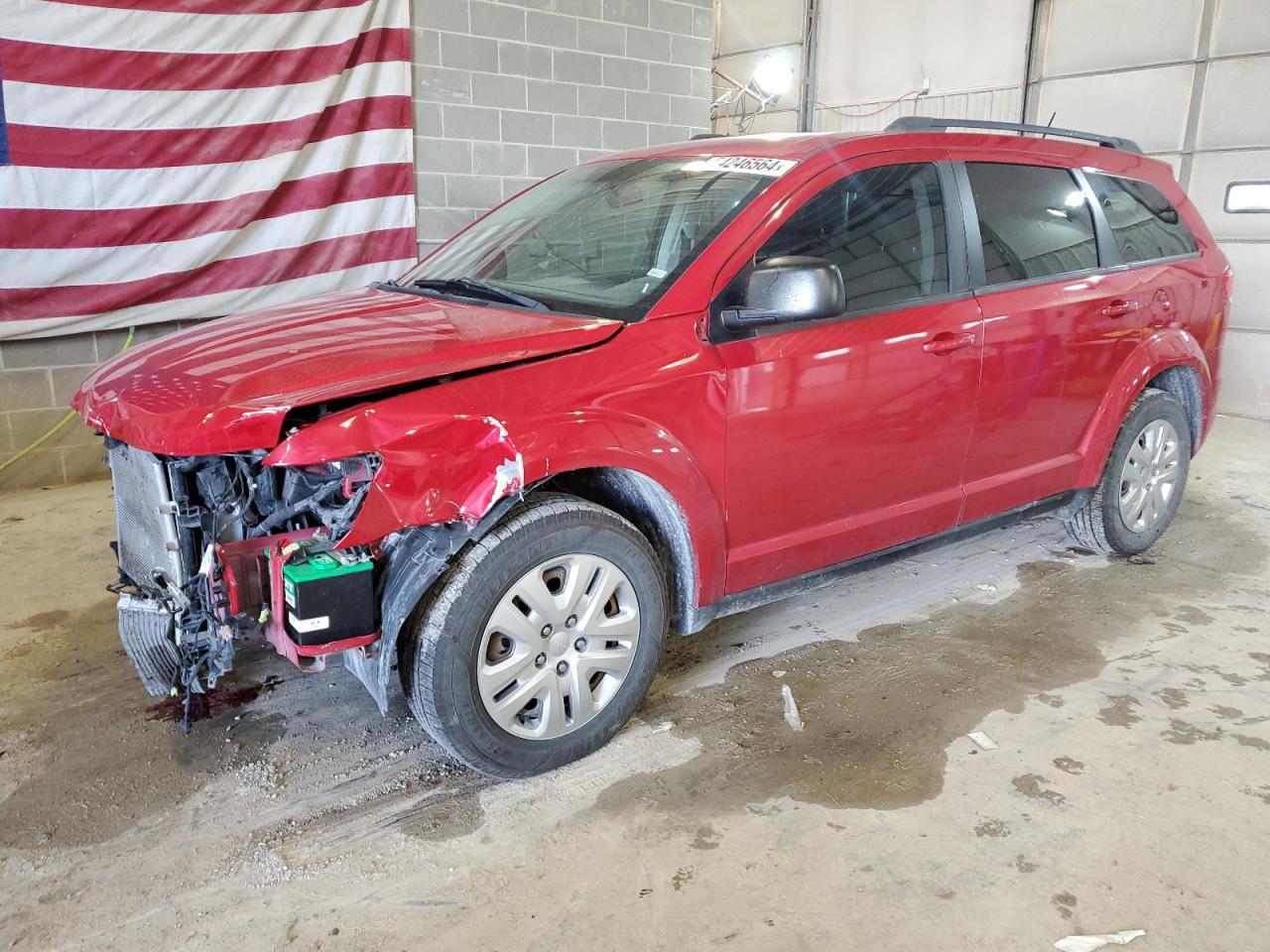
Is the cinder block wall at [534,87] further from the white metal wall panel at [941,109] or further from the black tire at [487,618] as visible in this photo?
the black tire at [487,618]

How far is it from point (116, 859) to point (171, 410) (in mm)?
1045

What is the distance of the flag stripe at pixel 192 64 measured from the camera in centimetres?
475

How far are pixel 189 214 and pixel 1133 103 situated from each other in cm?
788

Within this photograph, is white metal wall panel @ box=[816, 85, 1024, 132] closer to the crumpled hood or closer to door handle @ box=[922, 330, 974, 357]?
door handle @ box=[922, 330, 974, 357]

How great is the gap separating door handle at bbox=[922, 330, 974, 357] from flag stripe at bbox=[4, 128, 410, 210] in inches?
160

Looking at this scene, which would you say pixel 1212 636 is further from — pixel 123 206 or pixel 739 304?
pixel 123 206

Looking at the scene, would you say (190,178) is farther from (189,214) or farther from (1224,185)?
(1224,185)

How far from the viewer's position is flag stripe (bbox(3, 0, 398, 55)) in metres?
4.73

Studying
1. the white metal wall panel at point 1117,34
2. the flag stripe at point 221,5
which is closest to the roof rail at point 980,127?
the flag stripe at point 221,5

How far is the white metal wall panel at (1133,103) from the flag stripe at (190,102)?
6.50m

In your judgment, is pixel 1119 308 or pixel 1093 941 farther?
pixel 1119 308

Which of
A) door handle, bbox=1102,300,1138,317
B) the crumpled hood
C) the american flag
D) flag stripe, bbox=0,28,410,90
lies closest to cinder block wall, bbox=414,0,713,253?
the american flag

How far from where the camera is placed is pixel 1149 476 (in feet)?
13.5

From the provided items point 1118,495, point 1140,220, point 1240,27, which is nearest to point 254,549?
point 1118,495
